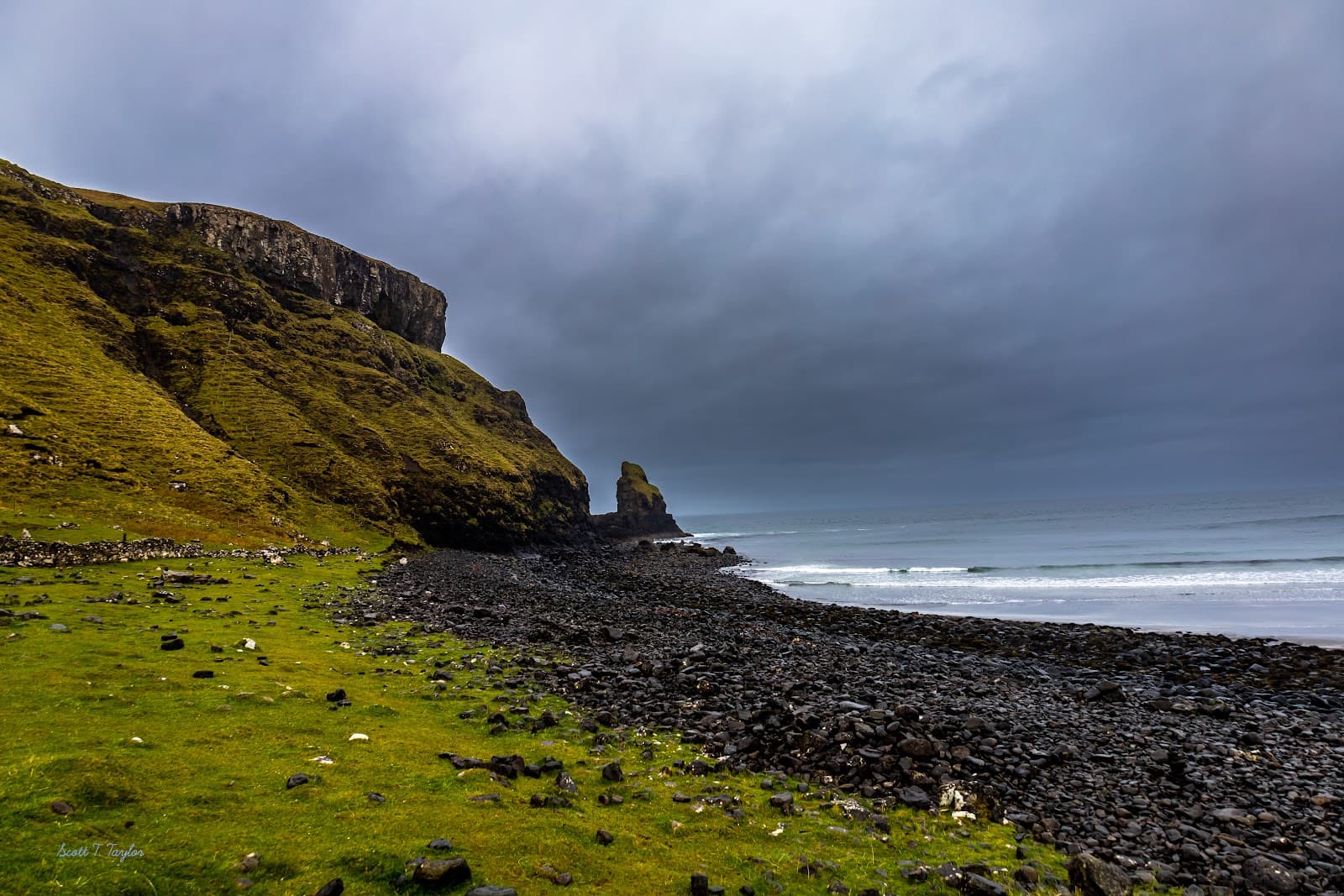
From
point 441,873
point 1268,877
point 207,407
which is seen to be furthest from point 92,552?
point 207,407

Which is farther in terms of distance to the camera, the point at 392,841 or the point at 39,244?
the point at 39,244

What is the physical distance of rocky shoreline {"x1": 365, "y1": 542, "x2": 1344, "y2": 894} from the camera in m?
11.3

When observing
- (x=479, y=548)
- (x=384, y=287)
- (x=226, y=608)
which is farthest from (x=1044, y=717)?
(x=384, y=287)

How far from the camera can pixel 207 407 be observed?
78.9 m

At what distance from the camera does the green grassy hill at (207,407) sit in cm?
4903

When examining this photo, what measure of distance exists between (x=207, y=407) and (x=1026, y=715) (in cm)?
9760

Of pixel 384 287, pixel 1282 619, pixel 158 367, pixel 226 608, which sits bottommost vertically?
pixel 226 608

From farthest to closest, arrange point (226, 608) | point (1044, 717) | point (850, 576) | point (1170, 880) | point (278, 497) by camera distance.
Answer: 1. point (850, 576)
2. point (278, 497)
3. point (226, 608)
4. point (1044, 717)
5. point (1170, 880)

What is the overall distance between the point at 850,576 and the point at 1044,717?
203 feet

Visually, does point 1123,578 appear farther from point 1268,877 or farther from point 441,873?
point 441,873

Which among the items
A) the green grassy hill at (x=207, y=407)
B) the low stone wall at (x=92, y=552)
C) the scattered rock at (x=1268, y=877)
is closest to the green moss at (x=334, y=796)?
the scattered rock at (x=1268, y=877)

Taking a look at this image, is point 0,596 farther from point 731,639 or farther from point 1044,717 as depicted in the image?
point 1044,717

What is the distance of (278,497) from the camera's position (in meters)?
61.0

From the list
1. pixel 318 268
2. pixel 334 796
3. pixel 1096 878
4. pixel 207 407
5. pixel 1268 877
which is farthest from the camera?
pixel 318 268
